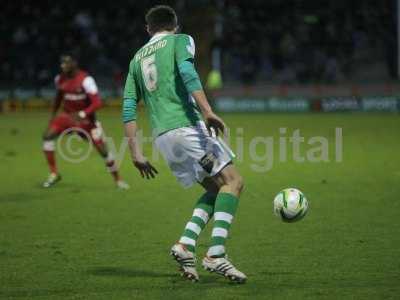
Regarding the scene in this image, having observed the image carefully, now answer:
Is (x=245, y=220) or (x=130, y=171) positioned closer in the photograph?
(x=245, y=220)

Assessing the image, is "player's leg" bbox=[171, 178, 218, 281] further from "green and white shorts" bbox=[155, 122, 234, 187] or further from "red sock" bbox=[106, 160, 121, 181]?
"red sock" bbox=[106, 160, 121, 181]

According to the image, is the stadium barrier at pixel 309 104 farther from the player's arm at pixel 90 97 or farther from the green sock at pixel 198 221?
the green sock at pixel 198 221

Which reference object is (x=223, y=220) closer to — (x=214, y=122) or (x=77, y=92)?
(x=214, y=122)

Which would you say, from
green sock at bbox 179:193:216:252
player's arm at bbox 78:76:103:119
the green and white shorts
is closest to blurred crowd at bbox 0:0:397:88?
player's arm at bbox 78:76:103:119

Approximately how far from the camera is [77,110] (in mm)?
15297

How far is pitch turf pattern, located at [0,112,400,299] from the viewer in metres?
7.31

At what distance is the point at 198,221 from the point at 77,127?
25.1 feet

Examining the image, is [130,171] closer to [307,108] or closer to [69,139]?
[69,139]

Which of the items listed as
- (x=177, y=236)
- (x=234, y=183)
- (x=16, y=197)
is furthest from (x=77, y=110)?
(x=234, y=183)

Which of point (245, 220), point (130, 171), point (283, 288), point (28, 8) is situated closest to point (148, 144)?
point (130, 171)

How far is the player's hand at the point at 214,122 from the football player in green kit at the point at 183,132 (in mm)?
76

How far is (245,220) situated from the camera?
11055 millimetres

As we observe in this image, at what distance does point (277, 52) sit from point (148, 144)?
709 inches

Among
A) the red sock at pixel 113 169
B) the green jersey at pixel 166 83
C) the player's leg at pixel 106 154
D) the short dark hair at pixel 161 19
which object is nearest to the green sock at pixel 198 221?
the green jersey at pixel 166 83
